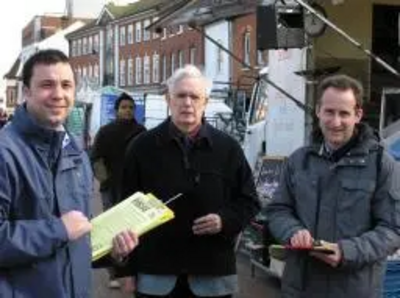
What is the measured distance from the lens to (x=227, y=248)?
4578 mm

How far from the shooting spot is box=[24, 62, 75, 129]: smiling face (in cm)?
355

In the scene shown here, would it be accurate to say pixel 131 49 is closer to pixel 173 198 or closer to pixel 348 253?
pixel 173 198

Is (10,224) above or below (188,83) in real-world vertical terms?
below

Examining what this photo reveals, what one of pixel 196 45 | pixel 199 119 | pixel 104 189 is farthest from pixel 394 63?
pixel 196 45

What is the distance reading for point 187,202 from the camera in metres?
4.50

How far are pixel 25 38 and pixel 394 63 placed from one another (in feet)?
411

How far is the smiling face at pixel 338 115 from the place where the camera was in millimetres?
4016

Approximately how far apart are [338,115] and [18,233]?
1.58 meters

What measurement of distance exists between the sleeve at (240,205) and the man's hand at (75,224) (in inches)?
46.7

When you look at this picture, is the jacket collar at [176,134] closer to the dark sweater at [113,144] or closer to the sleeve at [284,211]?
the sleeve at [284,211]

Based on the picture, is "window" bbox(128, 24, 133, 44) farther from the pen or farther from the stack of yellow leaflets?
the stack of yellow leaflets

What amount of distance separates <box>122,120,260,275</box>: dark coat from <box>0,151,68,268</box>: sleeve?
1178mm

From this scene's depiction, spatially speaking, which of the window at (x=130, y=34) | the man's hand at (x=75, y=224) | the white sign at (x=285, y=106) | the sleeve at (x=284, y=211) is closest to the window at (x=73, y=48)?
the window at (x=130, y=34)

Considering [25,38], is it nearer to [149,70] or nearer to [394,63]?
[149,70]
